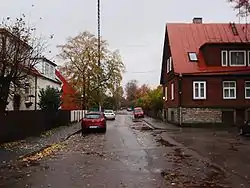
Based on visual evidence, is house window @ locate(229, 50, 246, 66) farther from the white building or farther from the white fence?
the white fence

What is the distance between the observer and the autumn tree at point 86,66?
192 ft

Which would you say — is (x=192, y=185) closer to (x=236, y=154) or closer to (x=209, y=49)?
(x=236, y=154)

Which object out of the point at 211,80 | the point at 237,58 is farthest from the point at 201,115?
the point at 237,58

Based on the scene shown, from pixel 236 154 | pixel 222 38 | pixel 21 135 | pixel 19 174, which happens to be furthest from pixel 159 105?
pixel 19 174

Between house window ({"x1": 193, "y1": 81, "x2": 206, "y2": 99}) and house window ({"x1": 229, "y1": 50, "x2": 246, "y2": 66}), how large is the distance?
3.91 m

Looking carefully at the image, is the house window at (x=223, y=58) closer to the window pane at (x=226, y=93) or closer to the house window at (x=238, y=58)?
the house window at (x=238, y=58)

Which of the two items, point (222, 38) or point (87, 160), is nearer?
point (87, 160)

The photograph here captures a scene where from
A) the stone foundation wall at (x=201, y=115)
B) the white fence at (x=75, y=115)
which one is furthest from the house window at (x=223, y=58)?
the white fence at (x=75, y=115)

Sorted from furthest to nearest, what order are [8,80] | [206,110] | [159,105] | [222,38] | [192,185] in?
[159,105], [222,38], [206,110], [8,80], [192,185]

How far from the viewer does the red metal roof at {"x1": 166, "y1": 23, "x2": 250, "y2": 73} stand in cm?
3866

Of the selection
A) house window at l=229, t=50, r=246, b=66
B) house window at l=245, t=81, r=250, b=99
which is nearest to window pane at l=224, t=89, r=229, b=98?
house window at l=245, t=81, r=250, b=99

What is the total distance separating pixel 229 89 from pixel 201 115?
11.5 feet

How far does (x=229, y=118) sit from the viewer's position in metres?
37.7

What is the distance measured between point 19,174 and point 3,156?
13.9 feet
